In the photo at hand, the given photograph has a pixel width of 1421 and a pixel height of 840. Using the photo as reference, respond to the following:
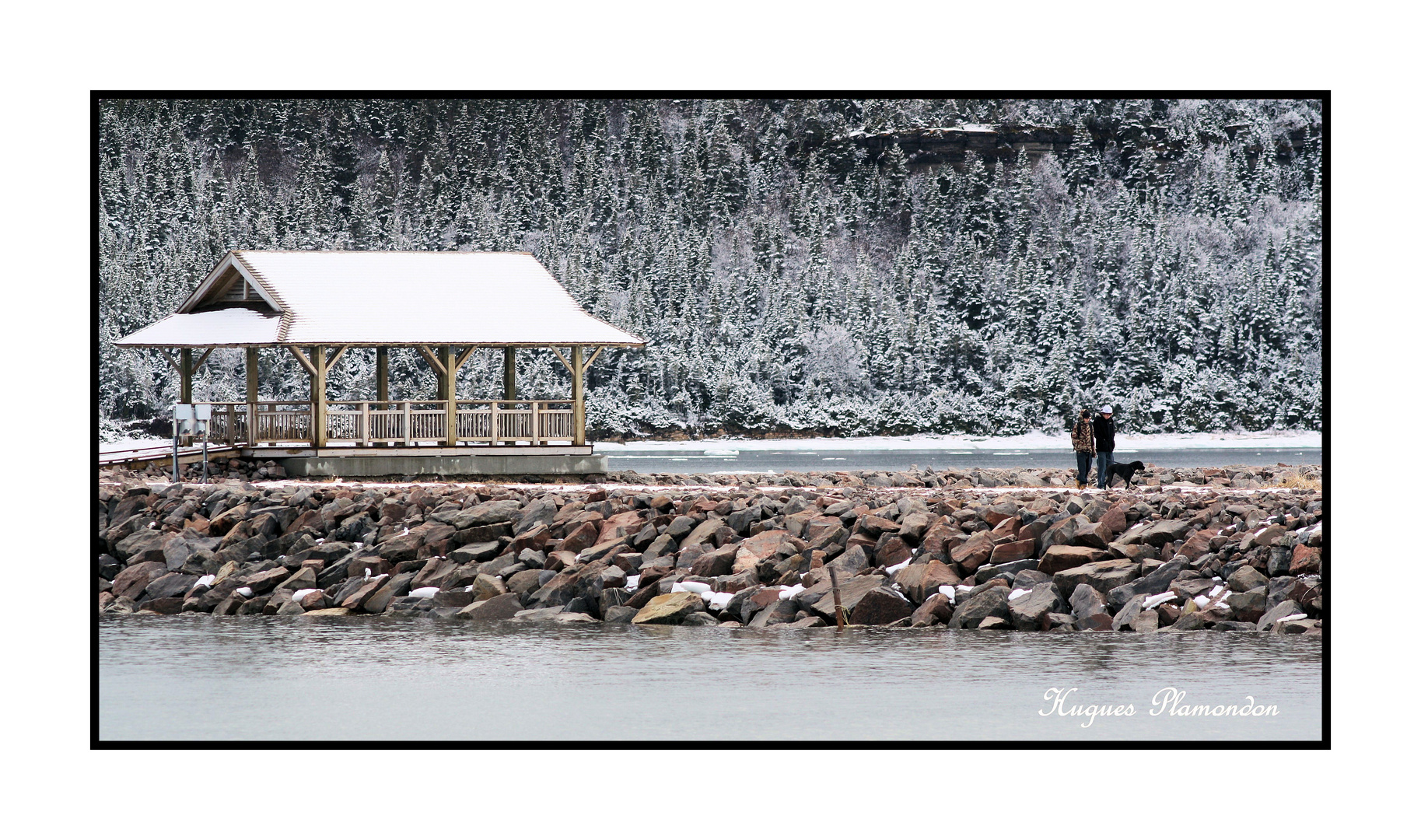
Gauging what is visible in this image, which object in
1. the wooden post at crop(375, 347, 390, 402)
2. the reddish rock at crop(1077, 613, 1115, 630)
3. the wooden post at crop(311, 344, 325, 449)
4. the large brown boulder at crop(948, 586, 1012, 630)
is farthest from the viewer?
the wooden post at crop(375, 347, 390, 402)

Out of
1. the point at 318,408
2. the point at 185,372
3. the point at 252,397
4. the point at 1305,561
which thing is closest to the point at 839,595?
the point at 1305,561

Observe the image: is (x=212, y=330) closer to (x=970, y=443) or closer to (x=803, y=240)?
(x=970, y=443)

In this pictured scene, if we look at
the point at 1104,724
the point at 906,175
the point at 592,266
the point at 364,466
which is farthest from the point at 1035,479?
the point at 906,175

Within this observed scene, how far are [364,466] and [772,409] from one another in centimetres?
5907

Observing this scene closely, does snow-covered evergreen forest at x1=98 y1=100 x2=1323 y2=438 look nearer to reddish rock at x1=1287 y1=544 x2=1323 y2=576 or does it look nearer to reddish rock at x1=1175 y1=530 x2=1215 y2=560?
reddish rock at x1=1175 y1=530 x2=1215 y2=560

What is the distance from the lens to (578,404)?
25.8m

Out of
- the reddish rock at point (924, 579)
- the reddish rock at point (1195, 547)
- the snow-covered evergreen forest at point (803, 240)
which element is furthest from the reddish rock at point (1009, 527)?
the snow-covered evergreen forest at point (803, 240)

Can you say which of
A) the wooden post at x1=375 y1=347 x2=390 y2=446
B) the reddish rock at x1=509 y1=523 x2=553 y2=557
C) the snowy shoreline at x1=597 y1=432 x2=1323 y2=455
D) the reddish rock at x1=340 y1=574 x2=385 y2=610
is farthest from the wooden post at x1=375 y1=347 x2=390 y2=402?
the snowy shoreline at x1=597 y1=432 x2=1323 y2=455

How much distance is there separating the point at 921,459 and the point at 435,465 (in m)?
32.9

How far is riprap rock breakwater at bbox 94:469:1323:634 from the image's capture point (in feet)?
45.1

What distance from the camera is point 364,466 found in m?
24.3

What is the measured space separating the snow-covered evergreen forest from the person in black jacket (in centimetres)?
5417

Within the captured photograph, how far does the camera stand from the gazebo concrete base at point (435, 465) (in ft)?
79.4

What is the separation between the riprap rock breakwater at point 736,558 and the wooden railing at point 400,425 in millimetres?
5777
